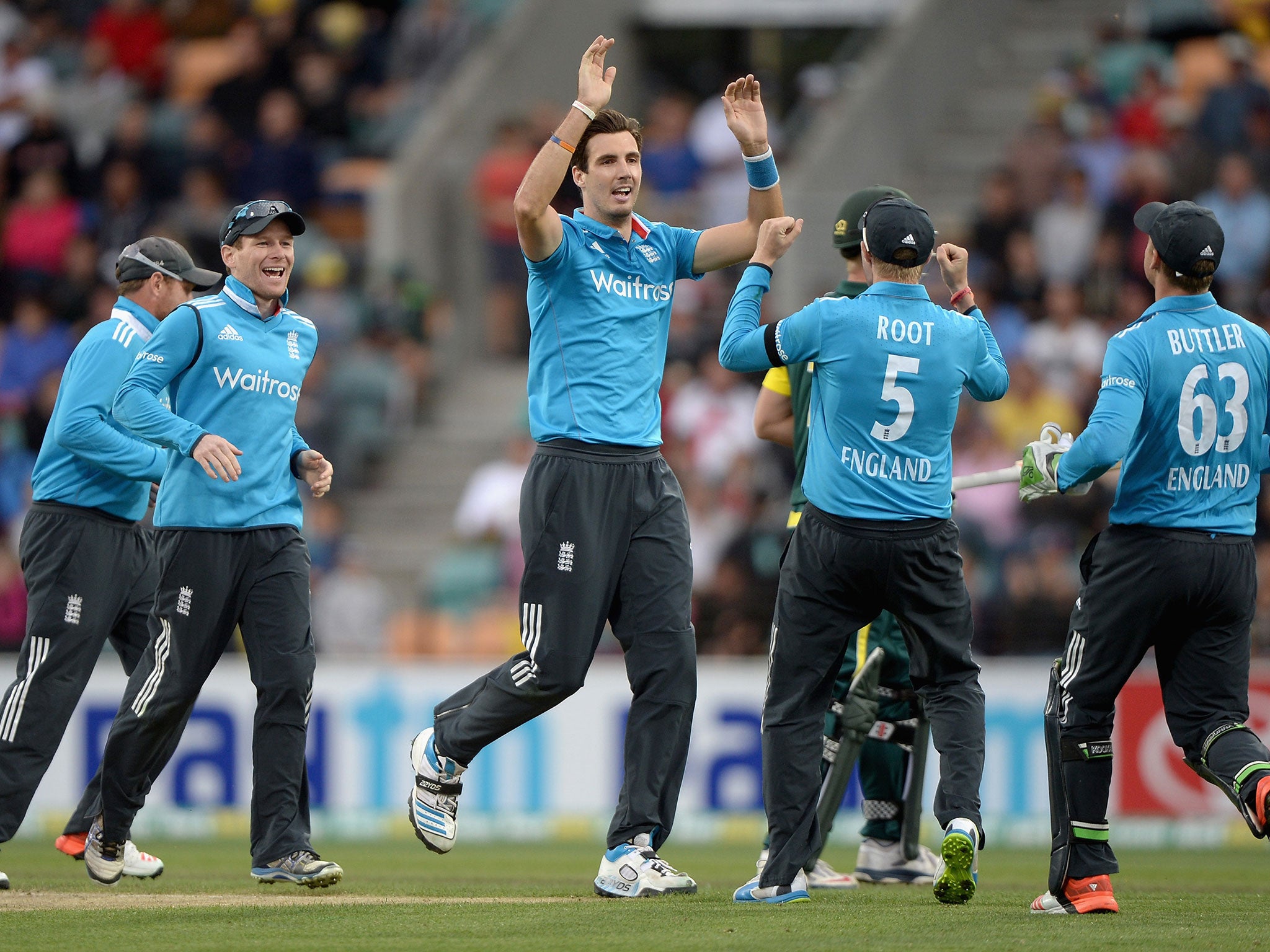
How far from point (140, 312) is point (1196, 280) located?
4.44 meters

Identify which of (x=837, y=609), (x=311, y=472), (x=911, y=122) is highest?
(x=911, y=122)

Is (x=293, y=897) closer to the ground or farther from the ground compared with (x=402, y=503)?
closer to the ground

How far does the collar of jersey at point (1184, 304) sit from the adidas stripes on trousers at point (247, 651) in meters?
3.54

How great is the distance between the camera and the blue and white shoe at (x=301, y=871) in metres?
7.59

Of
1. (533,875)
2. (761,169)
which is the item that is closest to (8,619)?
(533,875)

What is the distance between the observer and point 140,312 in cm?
826

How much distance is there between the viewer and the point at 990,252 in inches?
641

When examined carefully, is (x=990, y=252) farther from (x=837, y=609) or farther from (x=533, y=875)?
(x=837, y=609)

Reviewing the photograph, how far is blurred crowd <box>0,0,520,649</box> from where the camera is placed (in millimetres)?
17750

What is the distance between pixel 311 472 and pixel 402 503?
33.8ft

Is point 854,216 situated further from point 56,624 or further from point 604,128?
point 56,624

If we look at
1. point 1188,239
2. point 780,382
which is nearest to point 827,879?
point 780,382

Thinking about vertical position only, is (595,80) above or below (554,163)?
above

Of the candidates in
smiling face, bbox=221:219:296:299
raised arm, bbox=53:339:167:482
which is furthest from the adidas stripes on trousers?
smiling face, bbox=221:219:296:299
